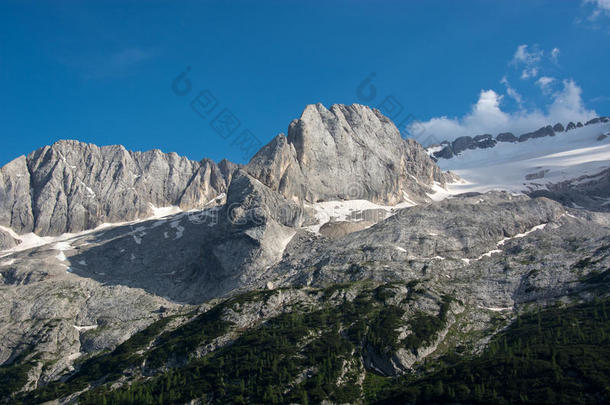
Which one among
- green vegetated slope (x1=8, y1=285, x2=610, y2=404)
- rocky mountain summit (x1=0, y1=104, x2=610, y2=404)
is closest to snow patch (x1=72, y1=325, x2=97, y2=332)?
rocky mountain summit (x1=0, y1=104, x2=610, y2=404)

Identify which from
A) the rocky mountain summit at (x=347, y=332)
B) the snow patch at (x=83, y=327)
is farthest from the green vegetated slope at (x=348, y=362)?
the snow patch at (x=83, y=327)

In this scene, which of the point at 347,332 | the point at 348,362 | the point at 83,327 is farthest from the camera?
the point at 83,327

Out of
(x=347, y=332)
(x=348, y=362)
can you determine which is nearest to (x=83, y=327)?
(x=347, y=332)

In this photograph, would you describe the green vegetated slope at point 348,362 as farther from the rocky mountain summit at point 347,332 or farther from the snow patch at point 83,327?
the snow patch at point 83,327

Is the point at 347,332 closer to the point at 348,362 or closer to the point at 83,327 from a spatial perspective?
the point at 348,362

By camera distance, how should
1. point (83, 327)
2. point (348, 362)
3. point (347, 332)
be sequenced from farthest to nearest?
point (83, 327) → point (347, 332) → point (348, 362)

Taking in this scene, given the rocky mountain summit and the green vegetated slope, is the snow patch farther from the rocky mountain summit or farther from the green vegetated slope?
the green vegetated slope

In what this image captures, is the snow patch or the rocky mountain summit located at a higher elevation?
the snow patch

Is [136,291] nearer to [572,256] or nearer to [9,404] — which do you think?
[9,404]

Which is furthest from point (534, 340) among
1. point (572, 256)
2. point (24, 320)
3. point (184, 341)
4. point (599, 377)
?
point (24, 320)
